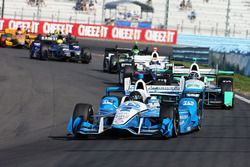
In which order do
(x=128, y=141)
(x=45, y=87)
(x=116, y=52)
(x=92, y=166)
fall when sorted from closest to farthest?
(x=92, y=166) → (x=128, y=141) → (x=45, y=87) → (x=116, y=52)

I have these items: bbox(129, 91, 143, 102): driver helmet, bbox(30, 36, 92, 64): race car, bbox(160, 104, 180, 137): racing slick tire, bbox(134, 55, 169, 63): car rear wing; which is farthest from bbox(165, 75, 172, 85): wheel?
bbox(30, 36, 92, 64): race car

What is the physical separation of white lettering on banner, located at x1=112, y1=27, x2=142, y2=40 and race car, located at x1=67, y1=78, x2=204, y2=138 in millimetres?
42760

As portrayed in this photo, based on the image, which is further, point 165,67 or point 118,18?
point 118,18

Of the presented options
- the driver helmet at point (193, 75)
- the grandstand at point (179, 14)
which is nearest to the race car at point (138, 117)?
the driver helmet at point (193, 75)

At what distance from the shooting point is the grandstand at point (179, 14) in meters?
58.5

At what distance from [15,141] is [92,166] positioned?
3417mm

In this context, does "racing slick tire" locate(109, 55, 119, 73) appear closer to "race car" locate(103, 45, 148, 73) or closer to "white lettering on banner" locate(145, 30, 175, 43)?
"race car" locate(103, 45, 148, 73)

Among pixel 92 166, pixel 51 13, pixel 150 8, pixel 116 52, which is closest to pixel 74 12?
pixel 51 13

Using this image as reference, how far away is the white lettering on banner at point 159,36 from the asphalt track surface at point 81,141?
32.6 meters

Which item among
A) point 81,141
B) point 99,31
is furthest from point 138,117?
point 99,31

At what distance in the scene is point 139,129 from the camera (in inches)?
466

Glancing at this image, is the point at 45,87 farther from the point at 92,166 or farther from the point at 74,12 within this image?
the point at 74,12

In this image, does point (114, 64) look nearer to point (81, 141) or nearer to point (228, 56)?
point (228, 56)

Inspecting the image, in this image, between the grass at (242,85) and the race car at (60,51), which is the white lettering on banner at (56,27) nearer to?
the race car at (60,51)
